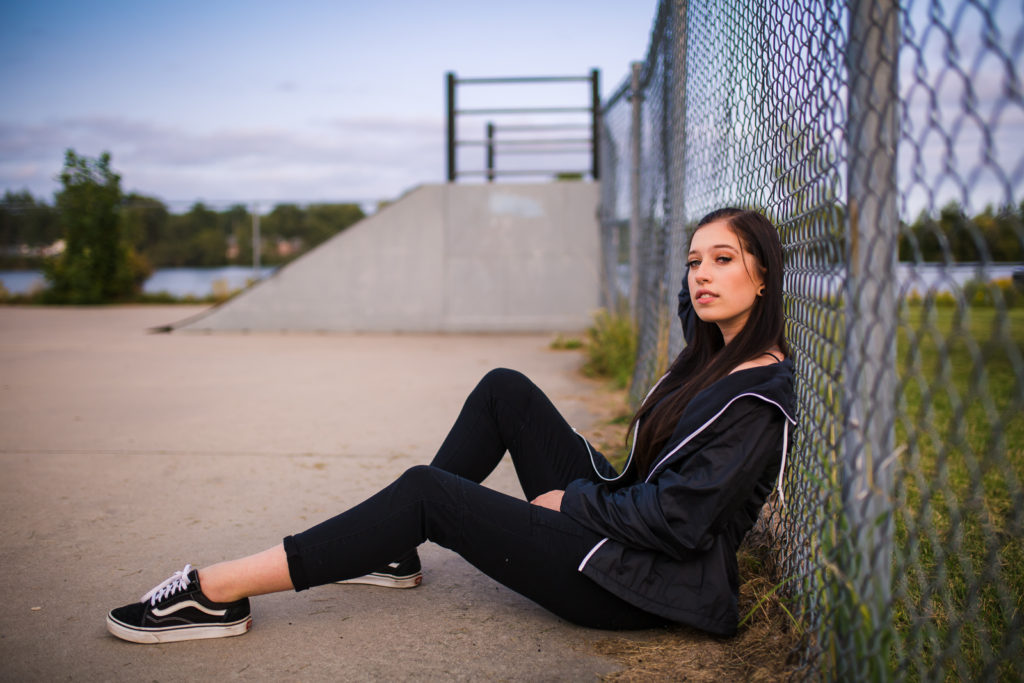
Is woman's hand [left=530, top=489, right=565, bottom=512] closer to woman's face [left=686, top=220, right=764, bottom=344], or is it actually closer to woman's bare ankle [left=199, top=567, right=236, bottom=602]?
woman's face [left=686, top=220, right=764, bottom=344]

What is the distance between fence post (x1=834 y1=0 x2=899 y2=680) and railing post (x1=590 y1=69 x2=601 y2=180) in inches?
383

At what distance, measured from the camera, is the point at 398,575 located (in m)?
2.52

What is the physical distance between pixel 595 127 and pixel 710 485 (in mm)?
9748

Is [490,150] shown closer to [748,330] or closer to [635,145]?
[635,145]

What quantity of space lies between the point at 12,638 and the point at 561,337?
23.6 ft

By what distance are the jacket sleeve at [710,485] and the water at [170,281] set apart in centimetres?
1378

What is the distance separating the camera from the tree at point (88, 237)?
46.5ft

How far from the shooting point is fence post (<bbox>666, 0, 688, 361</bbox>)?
412 cm

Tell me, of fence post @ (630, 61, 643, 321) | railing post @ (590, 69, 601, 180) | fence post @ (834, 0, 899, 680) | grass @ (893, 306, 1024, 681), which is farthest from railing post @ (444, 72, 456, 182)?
fence post @ (834, 0, 899, 680)

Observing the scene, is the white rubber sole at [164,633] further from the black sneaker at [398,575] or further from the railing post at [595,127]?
the railing post at [595,127]

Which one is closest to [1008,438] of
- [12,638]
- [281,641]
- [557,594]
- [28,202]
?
[557,594]

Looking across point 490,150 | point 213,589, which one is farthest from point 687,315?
point 490,150

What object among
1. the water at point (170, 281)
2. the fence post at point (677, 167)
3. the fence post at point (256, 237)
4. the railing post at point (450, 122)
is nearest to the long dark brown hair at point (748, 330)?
the fence post at point (677, 167)

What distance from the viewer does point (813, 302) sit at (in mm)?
1954
